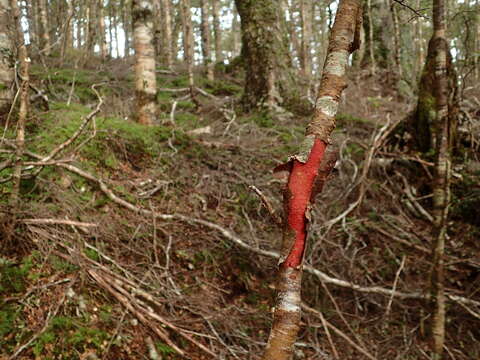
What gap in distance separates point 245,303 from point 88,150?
2.47m

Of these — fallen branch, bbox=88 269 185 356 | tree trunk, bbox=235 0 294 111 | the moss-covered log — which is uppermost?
tree trunk, bbox=235 0 294 111

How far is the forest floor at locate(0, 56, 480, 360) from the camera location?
9.62 ft

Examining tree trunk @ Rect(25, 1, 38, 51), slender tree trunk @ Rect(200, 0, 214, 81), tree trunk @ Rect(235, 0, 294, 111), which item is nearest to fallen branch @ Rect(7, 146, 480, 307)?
tree trunk @ Rect(25, 1, 38, 51)

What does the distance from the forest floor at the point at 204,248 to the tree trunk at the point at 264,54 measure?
3.24 ft

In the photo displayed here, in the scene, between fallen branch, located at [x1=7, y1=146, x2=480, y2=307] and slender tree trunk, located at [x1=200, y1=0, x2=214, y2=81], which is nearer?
fallen branch, located at [x1=7, y1=146, x2=480, y2=307]

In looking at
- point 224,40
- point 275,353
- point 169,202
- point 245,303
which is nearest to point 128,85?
point 169,202

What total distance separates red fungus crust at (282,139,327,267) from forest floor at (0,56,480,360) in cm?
60

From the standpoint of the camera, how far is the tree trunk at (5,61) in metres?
4.36

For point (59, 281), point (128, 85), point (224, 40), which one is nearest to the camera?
point (59, 281)

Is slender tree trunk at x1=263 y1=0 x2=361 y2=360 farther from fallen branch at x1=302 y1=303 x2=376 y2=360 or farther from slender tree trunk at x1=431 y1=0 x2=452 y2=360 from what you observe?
fallen branch at x1=302 y1=303 x2=376 y2=360

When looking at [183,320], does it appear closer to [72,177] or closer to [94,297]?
[94,297]

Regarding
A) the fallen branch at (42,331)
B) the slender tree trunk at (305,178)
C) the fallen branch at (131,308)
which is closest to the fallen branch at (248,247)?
the fallen branch at (131,308)

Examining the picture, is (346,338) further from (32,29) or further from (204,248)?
(32,29)

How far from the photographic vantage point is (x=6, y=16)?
14.6ft
